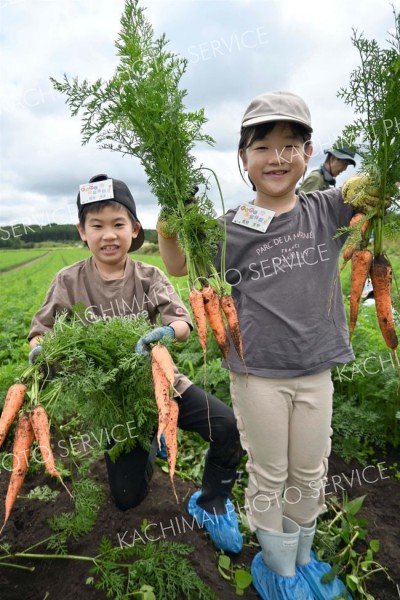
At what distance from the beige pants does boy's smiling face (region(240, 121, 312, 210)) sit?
0.96 m

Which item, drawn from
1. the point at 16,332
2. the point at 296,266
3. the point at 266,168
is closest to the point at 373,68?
the point at 266,168

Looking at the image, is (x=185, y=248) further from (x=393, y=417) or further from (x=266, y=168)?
(x=393, y=417)

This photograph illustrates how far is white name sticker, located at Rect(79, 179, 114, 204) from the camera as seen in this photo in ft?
7.27

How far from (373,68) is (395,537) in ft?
8.57

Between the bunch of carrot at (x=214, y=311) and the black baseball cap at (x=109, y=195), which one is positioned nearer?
the bunch of carrot at (x=214, y=311)

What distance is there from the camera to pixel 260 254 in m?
2.01

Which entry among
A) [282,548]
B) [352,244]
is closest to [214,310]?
[352,244]

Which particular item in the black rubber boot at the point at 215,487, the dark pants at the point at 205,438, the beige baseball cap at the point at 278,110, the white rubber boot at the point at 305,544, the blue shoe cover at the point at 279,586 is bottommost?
the blue shoe cover at the point at 279,586

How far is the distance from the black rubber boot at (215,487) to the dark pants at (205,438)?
0.04 metres

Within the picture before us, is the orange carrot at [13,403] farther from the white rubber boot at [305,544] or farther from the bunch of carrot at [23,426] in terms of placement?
the white rubber boot at [305,544]

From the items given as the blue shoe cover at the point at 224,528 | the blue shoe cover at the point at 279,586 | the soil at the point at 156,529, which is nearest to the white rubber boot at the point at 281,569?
the blue shoe cover at the point at 279,586

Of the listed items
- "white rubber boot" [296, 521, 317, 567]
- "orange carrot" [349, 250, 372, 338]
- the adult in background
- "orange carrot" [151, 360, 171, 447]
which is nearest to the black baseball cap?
"orange carrot" [151, 360, 171, 447]

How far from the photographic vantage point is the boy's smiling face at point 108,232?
226cm

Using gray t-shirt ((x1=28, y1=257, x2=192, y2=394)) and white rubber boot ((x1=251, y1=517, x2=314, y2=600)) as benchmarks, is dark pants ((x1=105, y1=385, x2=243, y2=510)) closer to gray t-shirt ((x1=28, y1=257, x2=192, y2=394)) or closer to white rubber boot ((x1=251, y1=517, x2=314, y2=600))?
gray t-shirt ((x1=28, y1=257, x2=192, y2=394))
